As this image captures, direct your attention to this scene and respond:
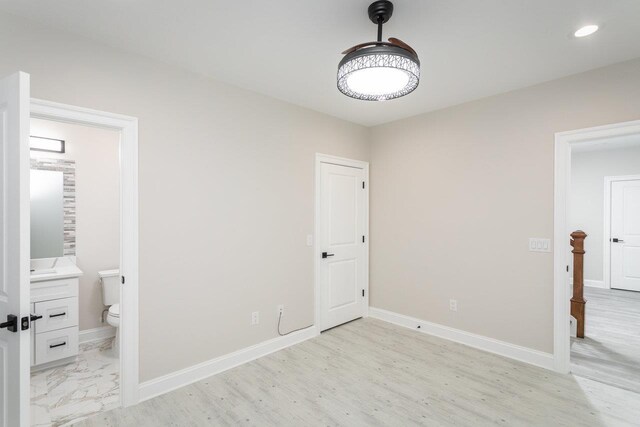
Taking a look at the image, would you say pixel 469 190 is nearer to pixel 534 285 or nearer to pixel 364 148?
pixel 534 285

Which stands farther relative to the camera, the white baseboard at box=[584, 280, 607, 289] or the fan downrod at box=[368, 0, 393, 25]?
the white baseboard at box=[584, 280, 607, 289]

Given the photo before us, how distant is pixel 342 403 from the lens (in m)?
2.34

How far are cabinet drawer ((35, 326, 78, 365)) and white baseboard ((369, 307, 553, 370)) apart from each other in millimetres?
3378

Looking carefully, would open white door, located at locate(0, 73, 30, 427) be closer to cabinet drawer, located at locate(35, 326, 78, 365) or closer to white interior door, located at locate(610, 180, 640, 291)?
cabinet drawer, located at locate(35, 326, 78, 365)

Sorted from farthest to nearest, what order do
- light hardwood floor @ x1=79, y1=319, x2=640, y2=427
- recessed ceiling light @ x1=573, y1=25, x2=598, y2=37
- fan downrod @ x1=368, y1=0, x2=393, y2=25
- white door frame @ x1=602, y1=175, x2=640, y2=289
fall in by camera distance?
white door frame @ x1=602, y1=175, x2=640, y2=289, light hardwood floor @ x1=79, y1=319, x2=640, y2=427, recessed ceiling light @ x1=573, y1=25, x2=598, y2=37, fan downrod @ x1=368, y1=0, x2=393, y2=25

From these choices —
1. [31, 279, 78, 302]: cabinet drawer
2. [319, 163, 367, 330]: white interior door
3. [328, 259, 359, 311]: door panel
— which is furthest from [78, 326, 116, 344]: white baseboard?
[328, 259, 359, 311]: door panel

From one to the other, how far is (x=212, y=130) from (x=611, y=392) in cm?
392

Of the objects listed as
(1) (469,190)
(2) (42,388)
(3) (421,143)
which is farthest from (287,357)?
(3) (421,143)

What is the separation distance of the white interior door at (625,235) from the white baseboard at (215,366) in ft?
19.8

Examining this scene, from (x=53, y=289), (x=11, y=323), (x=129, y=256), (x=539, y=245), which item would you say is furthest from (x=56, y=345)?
(x=539, y=245)

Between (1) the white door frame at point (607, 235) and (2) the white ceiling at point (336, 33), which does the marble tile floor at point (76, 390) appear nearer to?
(2) the white ceiling at point (336, 33)

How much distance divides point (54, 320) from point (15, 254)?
1.97 metres

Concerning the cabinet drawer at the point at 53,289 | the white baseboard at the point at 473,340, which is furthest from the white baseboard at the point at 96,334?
the white baseboard at the point at 473,340

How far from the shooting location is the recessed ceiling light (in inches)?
78.6
